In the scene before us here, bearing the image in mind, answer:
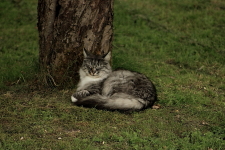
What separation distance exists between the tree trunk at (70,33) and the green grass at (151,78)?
398 millimetres

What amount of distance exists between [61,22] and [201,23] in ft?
20.3

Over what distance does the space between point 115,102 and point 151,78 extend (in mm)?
2161

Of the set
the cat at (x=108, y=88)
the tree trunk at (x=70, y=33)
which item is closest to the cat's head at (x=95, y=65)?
the cat at (x=108, y=88)

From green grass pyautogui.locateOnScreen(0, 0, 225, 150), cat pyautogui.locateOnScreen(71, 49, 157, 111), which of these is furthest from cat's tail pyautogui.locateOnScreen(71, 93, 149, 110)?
green grass pyautogui.locateOnScreen(0, 0, 225, 150)

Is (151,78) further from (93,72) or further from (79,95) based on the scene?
(79,95)

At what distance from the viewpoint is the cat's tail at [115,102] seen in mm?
4895

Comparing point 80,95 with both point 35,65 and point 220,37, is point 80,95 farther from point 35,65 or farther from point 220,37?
point 220,37

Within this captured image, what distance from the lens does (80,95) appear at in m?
5.39

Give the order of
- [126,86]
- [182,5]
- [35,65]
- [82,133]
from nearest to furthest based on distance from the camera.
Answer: [82,133]
[126,86]
[35,65]
[182,5]

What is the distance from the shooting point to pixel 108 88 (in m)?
5.46

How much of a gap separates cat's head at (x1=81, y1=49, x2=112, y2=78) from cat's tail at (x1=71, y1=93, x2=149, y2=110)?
0.65 meters

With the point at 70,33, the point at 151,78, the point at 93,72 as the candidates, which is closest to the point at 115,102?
the point at 93,72

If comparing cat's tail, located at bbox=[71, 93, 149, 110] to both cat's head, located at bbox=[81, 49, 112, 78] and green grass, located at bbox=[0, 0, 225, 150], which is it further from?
cat's head, located at bbox=[81, 49, 112, 78]

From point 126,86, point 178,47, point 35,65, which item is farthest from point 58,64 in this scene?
point 178,47
